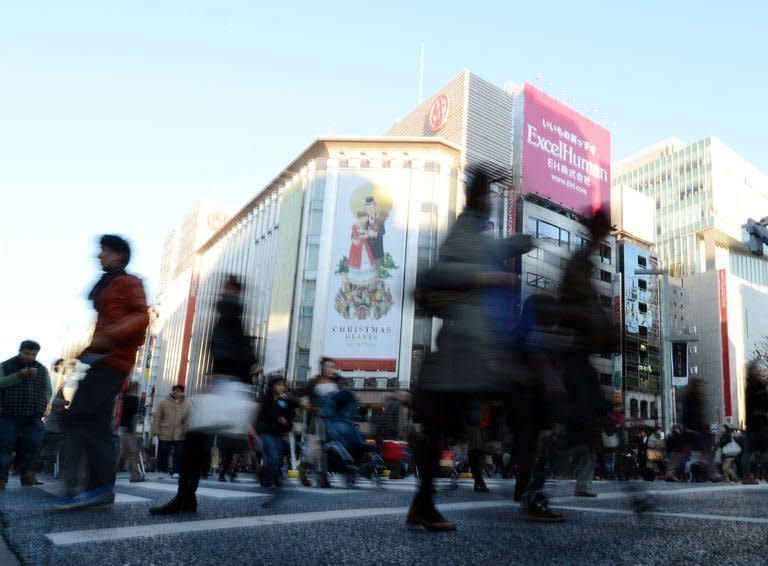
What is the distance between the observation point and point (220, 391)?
452 cm

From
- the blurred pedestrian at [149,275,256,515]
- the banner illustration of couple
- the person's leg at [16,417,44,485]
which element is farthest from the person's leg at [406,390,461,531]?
the banner illustration of couple

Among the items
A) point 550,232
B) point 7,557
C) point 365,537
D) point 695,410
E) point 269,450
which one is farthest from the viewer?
point 550,232

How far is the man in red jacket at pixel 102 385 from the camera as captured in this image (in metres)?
4.21

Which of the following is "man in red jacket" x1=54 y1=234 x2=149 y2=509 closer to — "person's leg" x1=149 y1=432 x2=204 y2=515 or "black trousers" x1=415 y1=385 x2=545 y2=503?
"person's leg" x1=149 y1=432 x2=204 y2=515

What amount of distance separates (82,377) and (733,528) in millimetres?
3727

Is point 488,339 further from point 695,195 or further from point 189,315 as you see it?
point 695,195

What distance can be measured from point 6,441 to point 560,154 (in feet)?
173

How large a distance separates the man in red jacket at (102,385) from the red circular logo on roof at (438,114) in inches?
2124

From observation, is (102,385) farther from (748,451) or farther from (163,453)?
(748,451)

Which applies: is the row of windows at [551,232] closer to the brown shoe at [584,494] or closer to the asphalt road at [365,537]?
Answer: the brown shoe at [584,494]

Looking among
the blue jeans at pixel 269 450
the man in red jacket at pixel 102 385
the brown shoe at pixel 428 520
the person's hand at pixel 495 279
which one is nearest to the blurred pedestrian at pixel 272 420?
the blue jeans at pixel 269 450

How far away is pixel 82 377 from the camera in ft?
14.3

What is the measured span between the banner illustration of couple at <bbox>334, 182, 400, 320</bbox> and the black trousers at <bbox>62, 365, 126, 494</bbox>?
44.3 m

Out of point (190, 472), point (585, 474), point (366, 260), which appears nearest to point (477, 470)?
point (585, 474)
